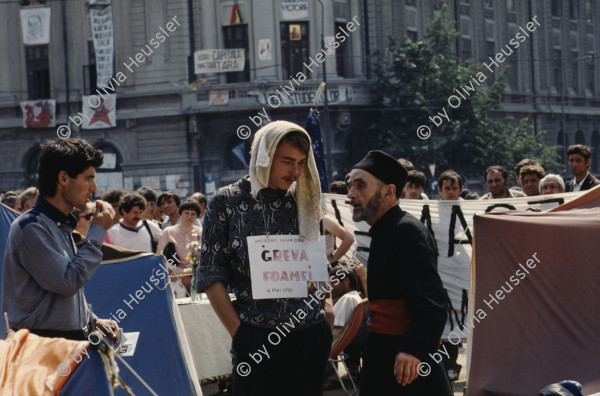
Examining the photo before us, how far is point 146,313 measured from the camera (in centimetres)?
714

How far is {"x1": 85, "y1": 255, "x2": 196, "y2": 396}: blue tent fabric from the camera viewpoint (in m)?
6.99

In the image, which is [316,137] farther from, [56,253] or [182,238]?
[56,253]

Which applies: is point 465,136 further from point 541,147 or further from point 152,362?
point 152,362

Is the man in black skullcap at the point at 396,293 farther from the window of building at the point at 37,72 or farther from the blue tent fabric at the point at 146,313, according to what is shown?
the window of building at the point at 37,72

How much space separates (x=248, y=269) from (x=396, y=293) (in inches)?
27.6

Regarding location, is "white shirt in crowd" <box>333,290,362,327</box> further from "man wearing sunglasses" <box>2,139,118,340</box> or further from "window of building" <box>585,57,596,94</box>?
"window of building" <box>585,57,596,94</box>

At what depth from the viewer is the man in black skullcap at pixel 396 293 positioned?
4.31 metres

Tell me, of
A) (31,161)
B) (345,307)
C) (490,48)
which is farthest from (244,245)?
(490,48)

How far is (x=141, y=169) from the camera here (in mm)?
36875

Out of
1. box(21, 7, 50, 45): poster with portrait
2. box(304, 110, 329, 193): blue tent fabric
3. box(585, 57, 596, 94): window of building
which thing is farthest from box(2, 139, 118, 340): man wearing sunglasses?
box(585, 57, 596, 94): window of building

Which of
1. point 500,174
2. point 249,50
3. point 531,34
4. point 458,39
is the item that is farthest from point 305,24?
point 500,174

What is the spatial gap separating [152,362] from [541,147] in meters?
35.5

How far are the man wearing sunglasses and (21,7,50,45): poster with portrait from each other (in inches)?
1403

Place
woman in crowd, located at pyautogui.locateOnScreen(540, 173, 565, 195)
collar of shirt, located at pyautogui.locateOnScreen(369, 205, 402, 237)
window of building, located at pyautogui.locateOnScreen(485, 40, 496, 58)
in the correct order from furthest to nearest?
1. window of building, located at pyautogui.locateOnScreen(485, 40, 496, 58)
2. woman in crowd, located at pyautogui.locateOnScreen(540, 173, 565, 195)
3. collar of shirt, located at pyautogui.locateOnScreen(369, 205, 402, 237)
